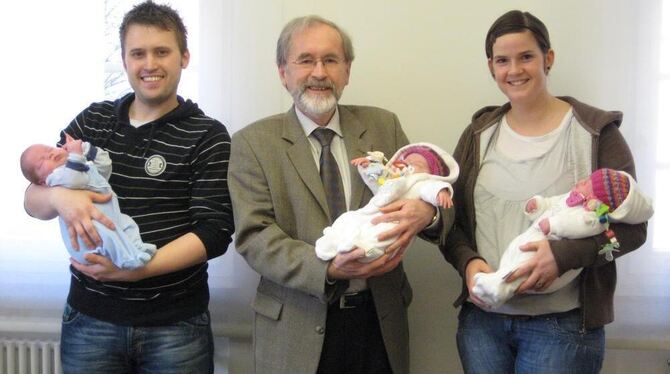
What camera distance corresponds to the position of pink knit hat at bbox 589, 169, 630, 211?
158 centimetres

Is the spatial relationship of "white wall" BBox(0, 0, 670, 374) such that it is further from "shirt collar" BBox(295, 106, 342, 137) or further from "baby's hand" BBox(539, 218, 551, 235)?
"baby's hand" BBox(539, 218, 551, 235)

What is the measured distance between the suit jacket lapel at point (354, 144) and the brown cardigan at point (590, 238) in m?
0.29

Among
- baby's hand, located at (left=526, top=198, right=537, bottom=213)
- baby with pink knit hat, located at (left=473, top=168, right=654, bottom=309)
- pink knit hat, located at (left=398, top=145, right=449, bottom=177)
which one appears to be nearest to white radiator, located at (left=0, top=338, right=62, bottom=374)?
pink knit hat, located at (left=398, top=145, right=449, bottom=177)

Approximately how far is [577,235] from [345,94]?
1048 mm

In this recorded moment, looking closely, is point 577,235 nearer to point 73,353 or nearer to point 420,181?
point 420,181

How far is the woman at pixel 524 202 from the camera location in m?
1.71

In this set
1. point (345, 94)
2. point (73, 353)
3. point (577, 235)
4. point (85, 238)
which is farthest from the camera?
point (345, 94)

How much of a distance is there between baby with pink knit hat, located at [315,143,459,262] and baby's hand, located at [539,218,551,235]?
0.81 ft

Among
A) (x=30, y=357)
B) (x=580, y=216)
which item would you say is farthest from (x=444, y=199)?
(x=30, y=357)

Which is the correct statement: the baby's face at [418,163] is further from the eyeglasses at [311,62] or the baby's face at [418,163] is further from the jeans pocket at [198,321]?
the jeans pocket at [198,321]

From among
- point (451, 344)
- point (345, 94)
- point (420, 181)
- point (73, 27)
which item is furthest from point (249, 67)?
point (451, 344)

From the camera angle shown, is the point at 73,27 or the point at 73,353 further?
the point at 73,27

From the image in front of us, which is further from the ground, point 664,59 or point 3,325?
point 664,59

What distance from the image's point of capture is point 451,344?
2.37 metres
